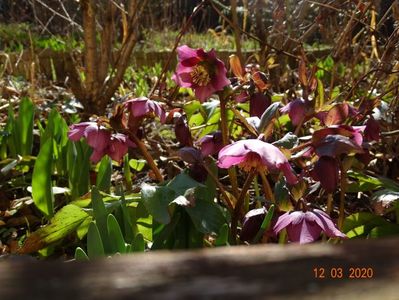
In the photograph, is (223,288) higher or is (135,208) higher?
(223,288)

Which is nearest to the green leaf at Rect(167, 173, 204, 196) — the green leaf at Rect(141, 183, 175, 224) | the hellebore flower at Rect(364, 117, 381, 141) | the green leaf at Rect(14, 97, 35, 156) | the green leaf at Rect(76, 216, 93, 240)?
the green leaf at Rect(141, 183, 175, 224)

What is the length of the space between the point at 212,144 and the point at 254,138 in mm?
98

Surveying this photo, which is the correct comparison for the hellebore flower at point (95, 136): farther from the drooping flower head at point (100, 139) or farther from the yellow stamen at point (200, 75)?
the yellow stamen at point (200, 75)

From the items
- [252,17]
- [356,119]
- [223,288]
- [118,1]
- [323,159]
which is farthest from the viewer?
[118,1]

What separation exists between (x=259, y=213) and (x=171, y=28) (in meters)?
6.72

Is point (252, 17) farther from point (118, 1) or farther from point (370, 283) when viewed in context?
point (370, 283)

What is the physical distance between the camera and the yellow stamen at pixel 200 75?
43.9 inches

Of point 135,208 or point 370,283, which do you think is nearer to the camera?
point 370,283

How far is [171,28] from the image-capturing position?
754 cm

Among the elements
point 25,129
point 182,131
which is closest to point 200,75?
point 182,131

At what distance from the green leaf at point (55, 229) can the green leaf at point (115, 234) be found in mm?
167

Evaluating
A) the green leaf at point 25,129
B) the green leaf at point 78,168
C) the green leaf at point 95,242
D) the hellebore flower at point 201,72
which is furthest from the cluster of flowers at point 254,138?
the green leaf at point 25,129

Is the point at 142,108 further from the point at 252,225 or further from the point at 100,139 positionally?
the point at 252,225

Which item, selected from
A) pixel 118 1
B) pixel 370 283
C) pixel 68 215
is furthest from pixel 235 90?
pixel 118 1
